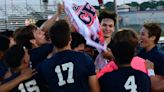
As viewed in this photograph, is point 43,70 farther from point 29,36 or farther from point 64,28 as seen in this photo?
point 29,36

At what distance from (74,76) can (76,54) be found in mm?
192

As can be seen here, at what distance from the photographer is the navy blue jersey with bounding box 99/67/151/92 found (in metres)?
3.62

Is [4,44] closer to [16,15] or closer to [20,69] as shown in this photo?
[20,69]

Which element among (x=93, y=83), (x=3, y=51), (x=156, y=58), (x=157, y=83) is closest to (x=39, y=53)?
(x=3, y=51)

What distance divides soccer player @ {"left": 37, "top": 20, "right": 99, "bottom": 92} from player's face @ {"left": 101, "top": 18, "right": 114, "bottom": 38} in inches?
58.0

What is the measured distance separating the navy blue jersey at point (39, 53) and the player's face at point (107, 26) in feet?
2.66

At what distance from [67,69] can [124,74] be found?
1.57 ft

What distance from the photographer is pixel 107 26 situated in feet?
17.2

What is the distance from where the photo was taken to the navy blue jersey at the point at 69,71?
3.67 m

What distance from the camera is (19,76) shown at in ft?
12.5

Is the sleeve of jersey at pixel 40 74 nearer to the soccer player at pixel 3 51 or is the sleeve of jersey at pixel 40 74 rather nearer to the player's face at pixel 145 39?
the soccer player at pixel 3 51

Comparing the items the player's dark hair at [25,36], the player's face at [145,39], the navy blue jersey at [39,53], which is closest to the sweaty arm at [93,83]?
the navy blue jersey at [39,53]

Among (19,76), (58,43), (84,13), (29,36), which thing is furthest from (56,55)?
(29,36)

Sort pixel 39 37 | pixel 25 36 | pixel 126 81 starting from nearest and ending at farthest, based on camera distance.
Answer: pixel 126 81, pixel 25 36, pixel 39 37
